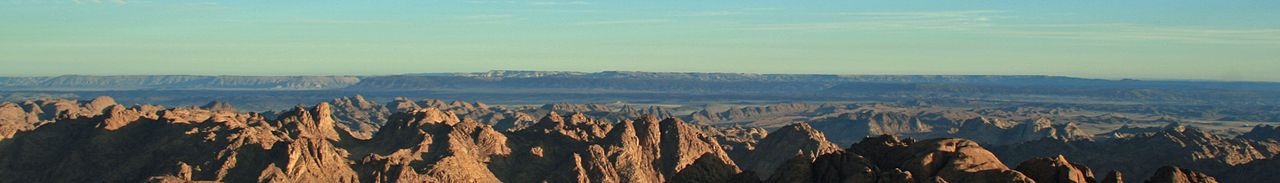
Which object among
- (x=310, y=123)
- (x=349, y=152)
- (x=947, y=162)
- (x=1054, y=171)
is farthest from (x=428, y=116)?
(x=1054, y=171)

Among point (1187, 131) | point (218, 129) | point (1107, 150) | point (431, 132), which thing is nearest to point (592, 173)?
point (431, 132)

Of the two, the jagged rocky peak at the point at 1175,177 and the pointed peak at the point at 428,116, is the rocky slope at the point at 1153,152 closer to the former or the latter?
the pointed peak at the point at 428,116

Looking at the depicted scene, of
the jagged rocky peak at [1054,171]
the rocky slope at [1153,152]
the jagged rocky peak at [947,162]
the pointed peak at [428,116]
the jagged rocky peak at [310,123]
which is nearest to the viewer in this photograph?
the jagged rocky peak at [1054,171]

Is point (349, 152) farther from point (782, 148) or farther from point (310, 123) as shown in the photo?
point (782, 148)

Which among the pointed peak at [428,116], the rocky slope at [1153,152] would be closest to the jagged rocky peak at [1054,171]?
the pointed peak at [428,116]

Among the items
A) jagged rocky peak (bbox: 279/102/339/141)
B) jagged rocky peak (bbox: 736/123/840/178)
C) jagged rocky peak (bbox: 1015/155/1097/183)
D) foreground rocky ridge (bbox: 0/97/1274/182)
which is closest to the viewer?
jagged rocky peak (bbox: 1015/155/1097/183)

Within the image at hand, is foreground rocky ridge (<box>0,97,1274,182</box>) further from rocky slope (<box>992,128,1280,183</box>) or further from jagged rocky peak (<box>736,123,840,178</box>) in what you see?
rocky slope (<box>992,128,1280,183</box>)

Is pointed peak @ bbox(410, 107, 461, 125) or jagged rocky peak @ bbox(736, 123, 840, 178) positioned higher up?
pointed peak @ bbox(410, 107, 461, 125)

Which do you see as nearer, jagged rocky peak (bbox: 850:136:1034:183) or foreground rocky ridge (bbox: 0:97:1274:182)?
jagged rocky peak (bbox: 850:136:1034:183)

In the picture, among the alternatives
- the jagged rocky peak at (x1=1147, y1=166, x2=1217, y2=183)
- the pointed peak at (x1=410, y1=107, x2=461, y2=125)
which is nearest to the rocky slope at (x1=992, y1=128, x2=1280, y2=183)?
the pointed peak at (x1=410, y1=107, x2=461, y2=125)
